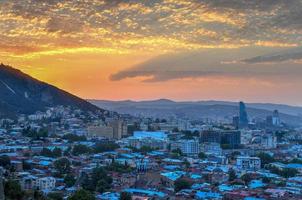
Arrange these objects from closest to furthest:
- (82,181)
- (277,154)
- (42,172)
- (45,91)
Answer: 1. (82,181)
2. (42,172)
3. (277,154)
4. (45,91)

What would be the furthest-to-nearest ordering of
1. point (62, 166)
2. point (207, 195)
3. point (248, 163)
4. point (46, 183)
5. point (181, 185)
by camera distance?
point (248, 163), point (62, 166), point (181, 185), point (46, 183), point (207, 195)

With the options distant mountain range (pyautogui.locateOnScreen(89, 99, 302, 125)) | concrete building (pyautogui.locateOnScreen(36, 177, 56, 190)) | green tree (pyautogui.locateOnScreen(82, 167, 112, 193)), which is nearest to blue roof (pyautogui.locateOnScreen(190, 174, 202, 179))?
green tree (pyautogui.locateOnScreen(82, 167, 112, 193))

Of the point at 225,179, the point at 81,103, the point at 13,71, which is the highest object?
the point at 13,71

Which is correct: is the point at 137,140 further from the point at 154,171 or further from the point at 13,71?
the point at 13,71

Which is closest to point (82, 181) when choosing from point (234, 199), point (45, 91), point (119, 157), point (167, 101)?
point (234, 199)

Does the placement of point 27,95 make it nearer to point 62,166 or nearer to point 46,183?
point 62,166

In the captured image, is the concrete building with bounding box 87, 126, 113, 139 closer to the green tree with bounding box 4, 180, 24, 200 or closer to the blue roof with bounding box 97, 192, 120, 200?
the blue roof with bounding box 97, 192, 120, 200

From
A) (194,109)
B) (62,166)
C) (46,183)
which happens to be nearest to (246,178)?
(62,166)
